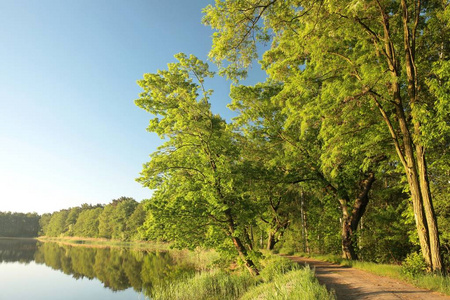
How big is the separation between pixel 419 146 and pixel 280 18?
6623mm

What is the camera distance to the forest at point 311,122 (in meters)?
8.13

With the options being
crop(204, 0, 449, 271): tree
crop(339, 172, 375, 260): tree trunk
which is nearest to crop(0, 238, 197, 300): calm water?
crop(339, 172, 375, 260): tree trunk

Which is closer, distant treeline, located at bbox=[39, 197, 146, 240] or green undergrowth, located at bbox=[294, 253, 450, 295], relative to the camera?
green undergrowth, located at bbox=[294, 253, 450, 295]

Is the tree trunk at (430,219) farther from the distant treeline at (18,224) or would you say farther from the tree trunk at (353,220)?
the distant treeline at (18,224)

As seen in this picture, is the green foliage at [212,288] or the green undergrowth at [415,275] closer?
the green undergrowth at [415,275]

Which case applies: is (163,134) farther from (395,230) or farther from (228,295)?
(395,230)

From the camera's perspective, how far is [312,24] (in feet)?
24.5

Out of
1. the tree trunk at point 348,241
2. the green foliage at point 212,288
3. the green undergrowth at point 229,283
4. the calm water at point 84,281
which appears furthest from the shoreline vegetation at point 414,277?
the calm water at point 84,281

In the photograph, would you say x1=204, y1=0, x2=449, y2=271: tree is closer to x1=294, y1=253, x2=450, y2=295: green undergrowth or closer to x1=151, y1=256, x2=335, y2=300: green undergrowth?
x1=294, y1=253, x2=450, y2=295: green undergrowth

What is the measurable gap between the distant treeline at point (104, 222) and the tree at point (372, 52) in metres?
51.8

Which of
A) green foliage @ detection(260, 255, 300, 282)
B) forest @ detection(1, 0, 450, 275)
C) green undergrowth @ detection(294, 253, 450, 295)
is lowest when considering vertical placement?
green foliage @ detection(260, 255, 300, 282)

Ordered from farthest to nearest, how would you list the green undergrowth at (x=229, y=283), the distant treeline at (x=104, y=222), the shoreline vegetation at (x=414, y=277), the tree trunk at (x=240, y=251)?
the distant treeline at (x=104, y=222), the tree trunk at (x=240, y=251), the green undergrowth at (x=229, y=283), the shoreline vegetation at (x=414, y=277)

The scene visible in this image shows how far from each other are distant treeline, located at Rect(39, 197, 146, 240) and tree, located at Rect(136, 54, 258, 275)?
45.5 metres

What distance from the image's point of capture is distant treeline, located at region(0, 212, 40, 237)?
132875 mm
